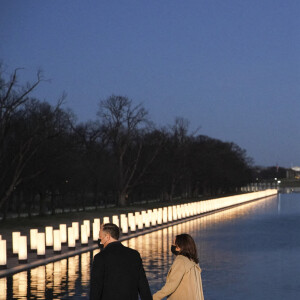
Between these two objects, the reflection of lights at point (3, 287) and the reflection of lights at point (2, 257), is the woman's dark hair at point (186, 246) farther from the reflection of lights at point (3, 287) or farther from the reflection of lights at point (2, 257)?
the reflection of lights at point (2, 257)

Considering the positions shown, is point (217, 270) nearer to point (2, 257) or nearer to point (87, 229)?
point (2, 257)

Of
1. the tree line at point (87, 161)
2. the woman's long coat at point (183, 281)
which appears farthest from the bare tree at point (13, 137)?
the woman's long coat at point (183, 281)

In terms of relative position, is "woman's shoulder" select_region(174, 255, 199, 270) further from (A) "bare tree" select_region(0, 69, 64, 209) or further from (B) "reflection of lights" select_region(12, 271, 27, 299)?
(A) "bare tree" select_region(0, 69, 64, 209)

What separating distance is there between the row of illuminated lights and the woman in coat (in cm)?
1219

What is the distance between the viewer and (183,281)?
8.09m

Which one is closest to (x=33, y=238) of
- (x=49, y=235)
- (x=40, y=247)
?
(x=49, y=235)

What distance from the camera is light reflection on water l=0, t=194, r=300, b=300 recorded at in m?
15.9

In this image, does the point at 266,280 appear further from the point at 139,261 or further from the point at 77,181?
the point at 77,181

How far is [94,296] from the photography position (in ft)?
24.5

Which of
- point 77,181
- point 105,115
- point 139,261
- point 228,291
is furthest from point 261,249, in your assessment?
point 105,115

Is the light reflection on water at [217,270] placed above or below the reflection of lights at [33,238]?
below

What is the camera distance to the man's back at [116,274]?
7.48 meters

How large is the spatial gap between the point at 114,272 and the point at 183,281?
0.87 metres

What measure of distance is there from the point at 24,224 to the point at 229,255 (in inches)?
628
